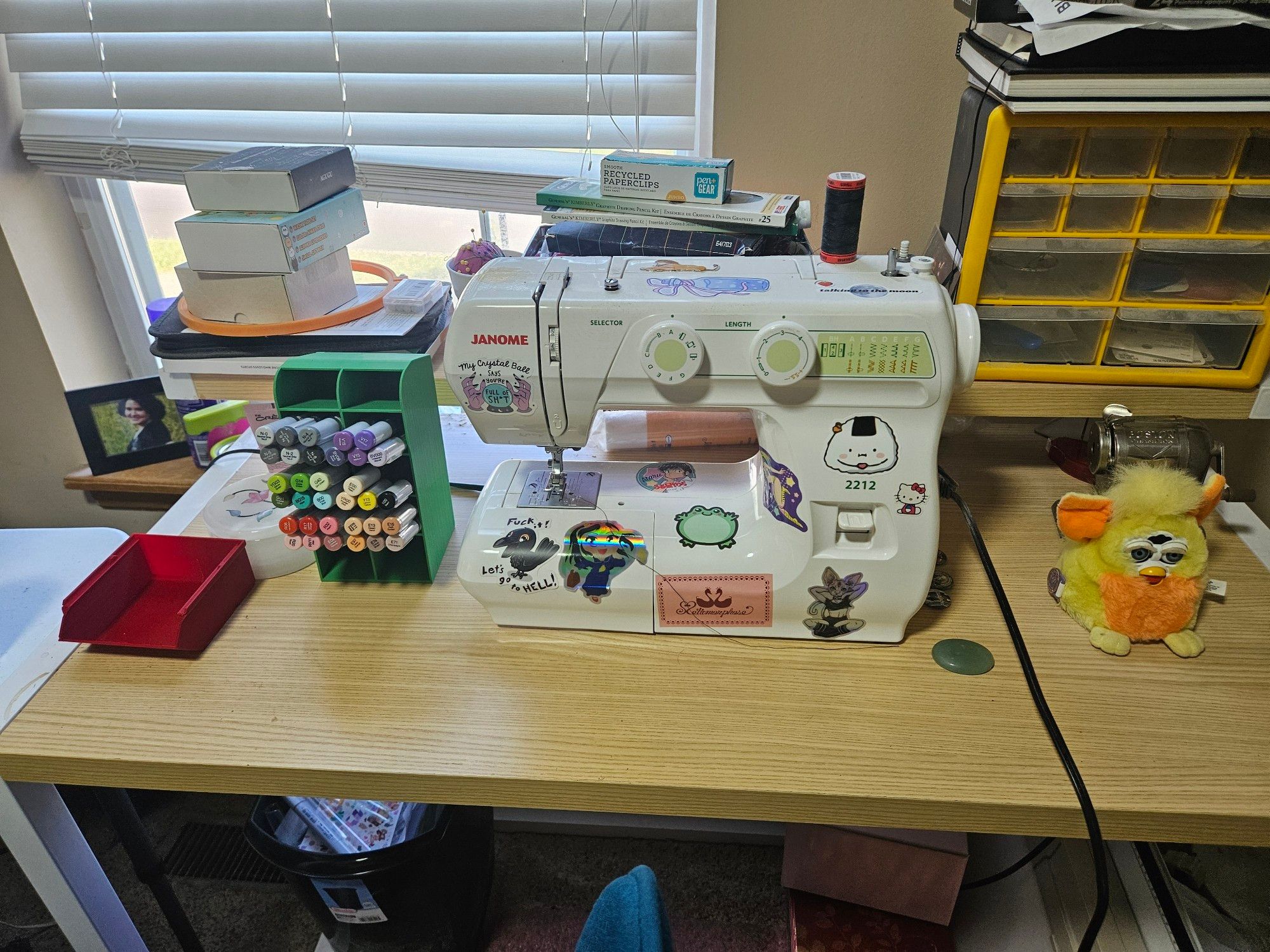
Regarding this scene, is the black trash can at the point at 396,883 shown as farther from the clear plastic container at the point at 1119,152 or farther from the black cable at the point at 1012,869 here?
the clear plastic container at the point at 1119,152

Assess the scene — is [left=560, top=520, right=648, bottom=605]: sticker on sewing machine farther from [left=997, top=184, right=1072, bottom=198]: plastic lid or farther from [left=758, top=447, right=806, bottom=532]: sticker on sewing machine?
[left=997, top=184, right=1072, bottom=198]: plastic lid

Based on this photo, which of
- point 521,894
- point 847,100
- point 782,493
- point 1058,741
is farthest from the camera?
point 521,894

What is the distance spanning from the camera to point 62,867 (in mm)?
857

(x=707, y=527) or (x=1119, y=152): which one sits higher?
(x=1119, y=152)

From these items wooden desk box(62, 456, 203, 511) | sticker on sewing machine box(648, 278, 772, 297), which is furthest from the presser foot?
wooden desk box(62, 456, 203, 511)

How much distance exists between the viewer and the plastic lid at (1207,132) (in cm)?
87

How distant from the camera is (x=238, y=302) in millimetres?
1068

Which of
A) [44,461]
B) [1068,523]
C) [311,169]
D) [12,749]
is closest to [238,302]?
[311,169]

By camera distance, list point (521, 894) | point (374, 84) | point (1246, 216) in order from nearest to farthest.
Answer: point (1246, 216) < point (374, 84) < point (521, 894)

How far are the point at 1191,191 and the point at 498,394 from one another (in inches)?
30.7

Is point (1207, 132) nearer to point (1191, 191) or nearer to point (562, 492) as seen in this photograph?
point (1191, 191)

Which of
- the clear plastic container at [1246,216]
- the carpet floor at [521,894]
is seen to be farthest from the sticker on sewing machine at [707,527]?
the carpet floor at [521,894]

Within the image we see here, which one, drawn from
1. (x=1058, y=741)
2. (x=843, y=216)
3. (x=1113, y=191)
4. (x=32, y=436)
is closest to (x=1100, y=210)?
(x=1113, y=191)

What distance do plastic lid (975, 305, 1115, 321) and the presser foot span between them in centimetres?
52
